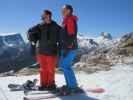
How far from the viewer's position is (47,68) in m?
9.48

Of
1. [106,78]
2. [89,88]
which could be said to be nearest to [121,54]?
[106,78]

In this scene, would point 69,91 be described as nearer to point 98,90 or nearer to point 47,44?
point 98,90

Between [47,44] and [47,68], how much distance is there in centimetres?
70

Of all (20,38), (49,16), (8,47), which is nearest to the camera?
(49,16)

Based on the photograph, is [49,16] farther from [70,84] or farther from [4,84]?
[4,84]

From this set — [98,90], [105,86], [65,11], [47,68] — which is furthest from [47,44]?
[105,86]

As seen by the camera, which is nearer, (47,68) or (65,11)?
(65,11)

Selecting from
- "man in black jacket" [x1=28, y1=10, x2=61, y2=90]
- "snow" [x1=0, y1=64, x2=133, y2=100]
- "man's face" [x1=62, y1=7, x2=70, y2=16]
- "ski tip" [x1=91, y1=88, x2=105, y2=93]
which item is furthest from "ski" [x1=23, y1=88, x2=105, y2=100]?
"man's face" [x1=62, y1=7, x2=70, y2=16]

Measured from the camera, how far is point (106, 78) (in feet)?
37.9

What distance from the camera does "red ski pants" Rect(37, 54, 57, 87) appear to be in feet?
31.0

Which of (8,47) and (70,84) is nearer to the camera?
(70,84)

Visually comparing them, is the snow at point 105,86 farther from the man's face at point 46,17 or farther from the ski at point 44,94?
the man's face at point 46,17

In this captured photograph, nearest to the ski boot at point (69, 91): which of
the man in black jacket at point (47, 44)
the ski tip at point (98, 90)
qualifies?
the ski tip at point (98, 90)

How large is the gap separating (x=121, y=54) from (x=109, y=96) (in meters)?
11.8
